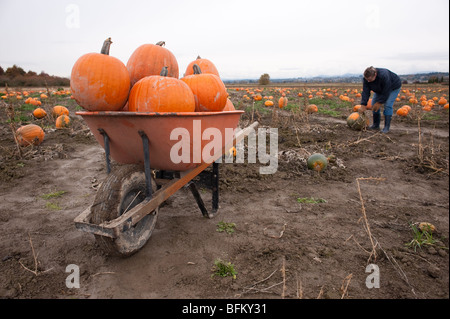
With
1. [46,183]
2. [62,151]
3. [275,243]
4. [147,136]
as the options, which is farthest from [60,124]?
[275,243]

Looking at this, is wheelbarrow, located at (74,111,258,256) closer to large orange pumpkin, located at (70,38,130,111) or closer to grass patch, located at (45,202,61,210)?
large orange pumpkin, located at (70,38,130,111)

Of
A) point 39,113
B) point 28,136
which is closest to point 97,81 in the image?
point 28,136

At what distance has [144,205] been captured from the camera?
2084 mm

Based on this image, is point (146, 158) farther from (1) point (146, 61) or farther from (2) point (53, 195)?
(2) point (53, 195)

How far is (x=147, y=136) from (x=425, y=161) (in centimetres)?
491

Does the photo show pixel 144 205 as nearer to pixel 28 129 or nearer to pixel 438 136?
pixel 28 129

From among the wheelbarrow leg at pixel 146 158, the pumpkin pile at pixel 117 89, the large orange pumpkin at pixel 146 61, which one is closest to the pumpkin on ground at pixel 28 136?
the large orange pumpkin at pixel 146 61

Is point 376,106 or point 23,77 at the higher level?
point 23,77

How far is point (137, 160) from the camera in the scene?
2.50 metres

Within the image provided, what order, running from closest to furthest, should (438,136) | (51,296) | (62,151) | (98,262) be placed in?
(51,296), (98,262), (62,151), (438,136)

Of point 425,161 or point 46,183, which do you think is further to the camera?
point 425,161

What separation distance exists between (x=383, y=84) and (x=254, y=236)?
Result: 619cm

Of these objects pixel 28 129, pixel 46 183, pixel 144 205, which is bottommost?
pixel 46 183

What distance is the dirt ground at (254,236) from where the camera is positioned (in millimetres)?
2062
